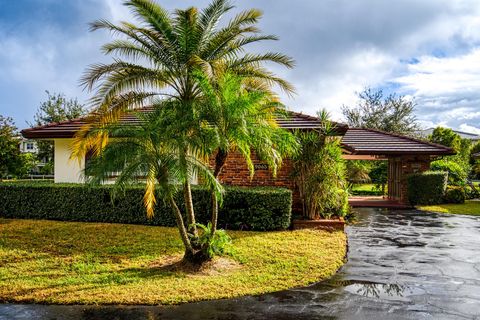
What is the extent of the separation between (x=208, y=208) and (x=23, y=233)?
16.0 feet

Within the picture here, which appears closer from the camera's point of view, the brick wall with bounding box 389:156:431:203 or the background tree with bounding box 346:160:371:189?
the brick wall with bounding box 389:156:431:203

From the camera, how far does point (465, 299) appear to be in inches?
252

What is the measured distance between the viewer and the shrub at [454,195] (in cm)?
2120

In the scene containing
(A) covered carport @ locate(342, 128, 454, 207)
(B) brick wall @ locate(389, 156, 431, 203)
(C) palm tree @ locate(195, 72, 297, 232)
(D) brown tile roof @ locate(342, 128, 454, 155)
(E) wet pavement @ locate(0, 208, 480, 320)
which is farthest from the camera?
(B) brick wall @ locate(389, 156, 431, 203)

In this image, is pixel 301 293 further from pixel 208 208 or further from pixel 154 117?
pixel 208 208

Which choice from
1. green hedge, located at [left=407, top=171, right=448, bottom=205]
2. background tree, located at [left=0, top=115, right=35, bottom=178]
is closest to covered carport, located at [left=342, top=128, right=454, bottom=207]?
green hedge, located at [left=407, top=171, right=448, bottom=205]

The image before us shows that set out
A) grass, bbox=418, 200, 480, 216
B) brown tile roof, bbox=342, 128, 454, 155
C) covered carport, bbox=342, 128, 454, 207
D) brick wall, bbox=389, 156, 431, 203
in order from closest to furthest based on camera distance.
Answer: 1. grass, bbox=418, 200, 480, 216
2. brown tile roof, bbox=342, 128, 454, 155
3. covered carport, bbox=342, 128, 454, 207
4. brick wall, bbox=389, 156, 431, 203

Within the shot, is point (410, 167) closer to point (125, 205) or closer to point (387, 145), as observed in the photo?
point (387, 145)

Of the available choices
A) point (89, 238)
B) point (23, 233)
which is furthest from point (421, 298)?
point (23, 233)

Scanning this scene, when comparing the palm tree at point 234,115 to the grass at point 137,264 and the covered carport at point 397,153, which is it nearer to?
the grass at point 137,264

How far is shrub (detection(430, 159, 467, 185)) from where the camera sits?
22.5 metres

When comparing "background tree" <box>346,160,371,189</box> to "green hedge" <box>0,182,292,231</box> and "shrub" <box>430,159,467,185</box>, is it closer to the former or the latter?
"shrub" <box>430,159,467,185</box>

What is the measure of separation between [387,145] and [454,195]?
4344 mm

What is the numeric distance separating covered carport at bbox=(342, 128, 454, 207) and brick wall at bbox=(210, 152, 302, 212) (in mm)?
6722
